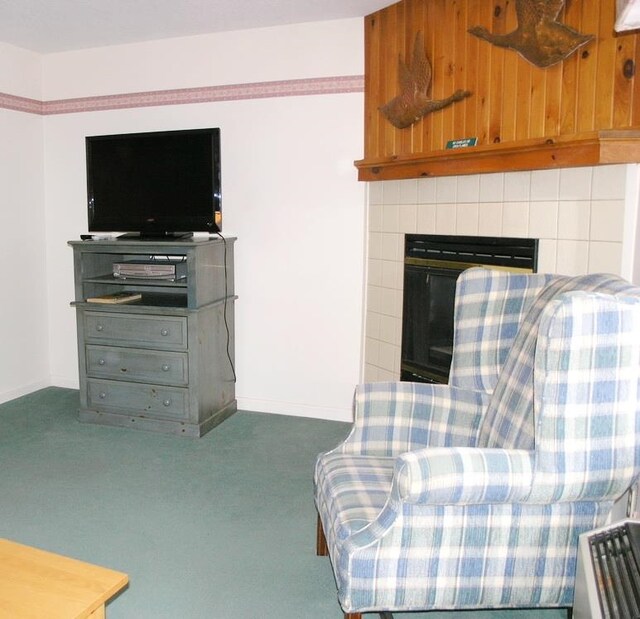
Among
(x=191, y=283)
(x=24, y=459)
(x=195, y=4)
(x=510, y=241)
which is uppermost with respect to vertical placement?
(x=195, y=4)

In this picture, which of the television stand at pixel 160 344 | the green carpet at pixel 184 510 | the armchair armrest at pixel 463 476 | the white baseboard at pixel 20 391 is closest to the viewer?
the armchair armrest at pixel 463 476

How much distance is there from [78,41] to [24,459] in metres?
2.56

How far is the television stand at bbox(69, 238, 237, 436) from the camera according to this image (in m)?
3.57

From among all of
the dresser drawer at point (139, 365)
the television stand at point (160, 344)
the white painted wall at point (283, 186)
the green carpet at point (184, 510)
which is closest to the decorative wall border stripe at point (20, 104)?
the white painted wall at point (283, 186)

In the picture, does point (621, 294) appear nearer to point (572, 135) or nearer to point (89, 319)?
point (572, 135)

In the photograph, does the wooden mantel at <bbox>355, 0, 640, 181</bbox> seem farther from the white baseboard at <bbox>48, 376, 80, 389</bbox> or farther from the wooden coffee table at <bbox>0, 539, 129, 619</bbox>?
the white baseboard at <bbox>48, 376, 80, 389</bbox>

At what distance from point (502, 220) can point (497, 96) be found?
55 cm

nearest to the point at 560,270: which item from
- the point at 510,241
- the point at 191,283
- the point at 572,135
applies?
the point at 510,241

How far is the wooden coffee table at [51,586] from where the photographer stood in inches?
55.1

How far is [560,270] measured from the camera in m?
2.72

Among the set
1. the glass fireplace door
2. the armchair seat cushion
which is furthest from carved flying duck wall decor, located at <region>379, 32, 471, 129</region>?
the armchair seat cushion

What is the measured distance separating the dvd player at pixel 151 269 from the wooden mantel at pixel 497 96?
122cm

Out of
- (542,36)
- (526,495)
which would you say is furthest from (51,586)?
(542,36)

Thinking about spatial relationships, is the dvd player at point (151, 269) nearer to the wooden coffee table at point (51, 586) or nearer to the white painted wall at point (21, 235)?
the white painted wall at point (21, 235)
